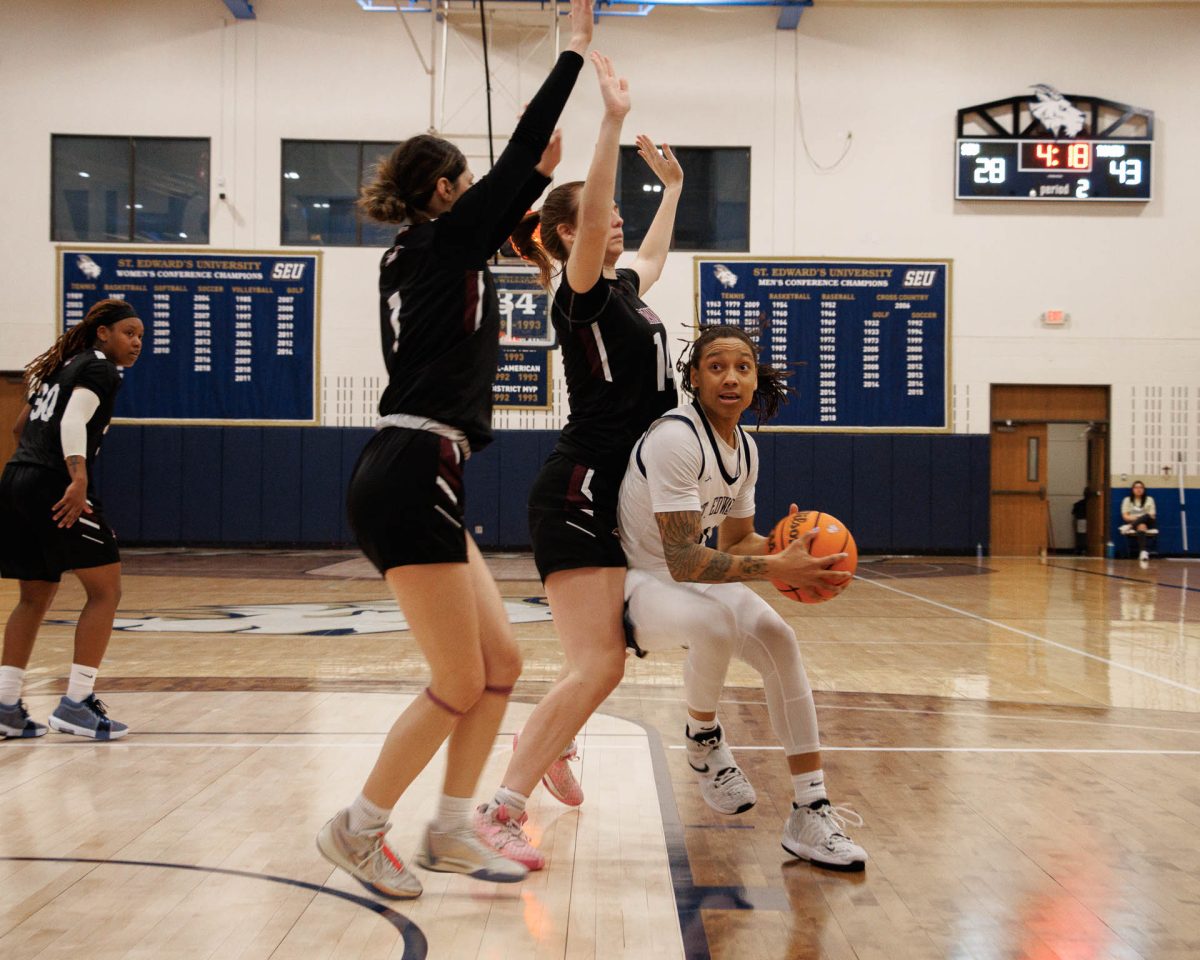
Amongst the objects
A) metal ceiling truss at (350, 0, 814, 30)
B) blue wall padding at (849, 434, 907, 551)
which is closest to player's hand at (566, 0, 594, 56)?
metal ceiling truss at (350, 0, 814, 30)

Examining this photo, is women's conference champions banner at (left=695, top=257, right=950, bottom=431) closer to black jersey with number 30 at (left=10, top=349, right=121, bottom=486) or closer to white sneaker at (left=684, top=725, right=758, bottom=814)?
black jersey with number 30 at (left=10, top=349, right=121, bottom=486)

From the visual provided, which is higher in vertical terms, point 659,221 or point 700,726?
point 659,221

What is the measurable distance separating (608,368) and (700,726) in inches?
38.1

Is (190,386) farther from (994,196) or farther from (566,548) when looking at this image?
(566,548)

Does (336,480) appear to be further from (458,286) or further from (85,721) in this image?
(458,286)

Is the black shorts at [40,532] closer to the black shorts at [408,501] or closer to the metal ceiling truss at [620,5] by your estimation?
the black shorts at [408,501]

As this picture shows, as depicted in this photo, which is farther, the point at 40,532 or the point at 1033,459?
the point at 1033,459

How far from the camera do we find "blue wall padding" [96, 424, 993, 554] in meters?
14.1

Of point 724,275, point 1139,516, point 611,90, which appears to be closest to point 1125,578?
point 1139,516

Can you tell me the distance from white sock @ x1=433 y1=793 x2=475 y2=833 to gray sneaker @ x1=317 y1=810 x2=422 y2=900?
123 mm

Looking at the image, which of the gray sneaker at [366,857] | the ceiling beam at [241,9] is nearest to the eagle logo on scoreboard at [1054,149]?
the ceiling beam at [241,9]

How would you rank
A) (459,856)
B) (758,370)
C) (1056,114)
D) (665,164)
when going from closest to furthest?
(459,856), (758,370), (665,164), (1056,114)

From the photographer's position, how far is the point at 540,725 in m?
2.69

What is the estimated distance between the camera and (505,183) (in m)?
2.22
